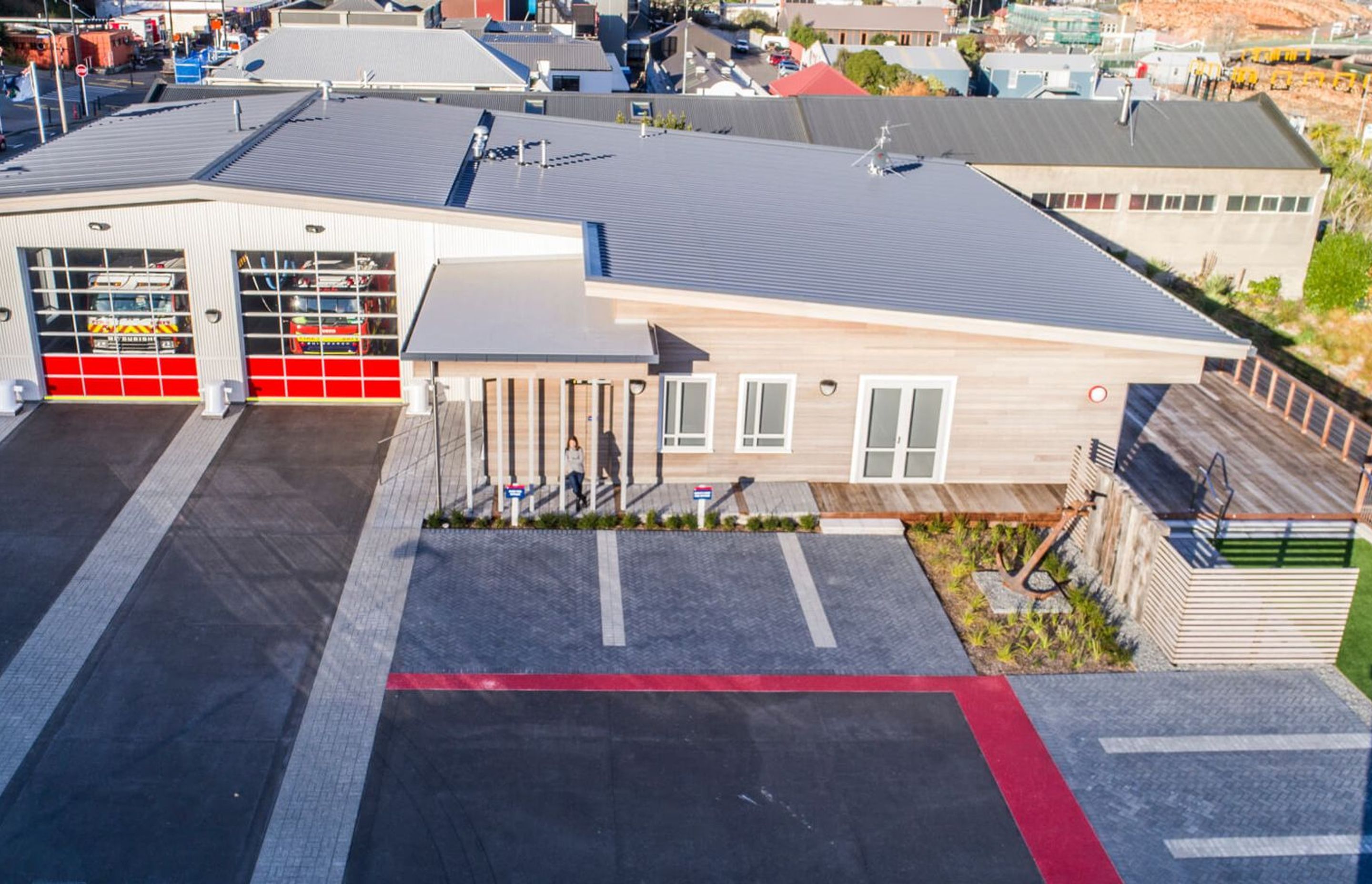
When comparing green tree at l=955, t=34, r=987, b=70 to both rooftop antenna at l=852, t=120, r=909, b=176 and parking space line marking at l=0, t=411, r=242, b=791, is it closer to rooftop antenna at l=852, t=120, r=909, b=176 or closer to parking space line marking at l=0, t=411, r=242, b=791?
rooftop antenna at l=852, t=120, r=909, b=176

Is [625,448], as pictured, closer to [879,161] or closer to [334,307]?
[334,307]

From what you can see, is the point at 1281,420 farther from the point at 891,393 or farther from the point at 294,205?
the point at 294,205

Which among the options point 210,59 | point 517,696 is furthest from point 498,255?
point 210,59

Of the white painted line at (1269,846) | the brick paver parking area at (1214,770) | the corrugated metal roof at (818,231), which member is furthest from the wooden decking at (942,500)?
the white painted line at (1269,846)

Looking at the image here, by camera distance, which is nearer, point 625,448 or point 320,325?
point 625,448

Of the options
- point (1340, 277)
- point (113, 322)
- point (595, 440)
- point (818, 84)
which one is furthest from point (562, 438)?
point (818, 84)

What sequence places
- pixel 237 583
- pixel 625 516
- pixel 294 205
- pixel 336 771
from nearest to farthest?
pixel 336 771, pixel 237 583, pixel 625 516, pixel 294 205
